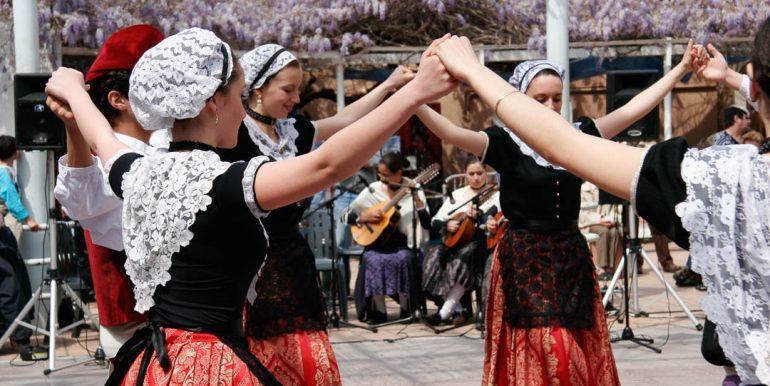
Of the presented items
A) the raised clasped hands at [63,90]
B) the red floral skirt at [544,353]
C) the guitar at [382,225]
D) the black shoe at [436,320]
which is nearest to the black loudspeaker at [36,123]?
the guitar at [382,225]

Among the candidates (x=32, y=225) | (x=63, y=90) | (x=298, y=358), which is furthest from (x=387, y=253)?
(x=63, y=90)

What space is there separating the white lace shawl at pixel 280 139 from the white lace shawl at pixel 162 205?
Result: 137 cm

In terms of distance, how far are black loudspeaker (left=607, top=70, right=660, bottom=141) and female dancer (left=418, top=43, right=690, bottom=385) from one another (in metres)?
3.43

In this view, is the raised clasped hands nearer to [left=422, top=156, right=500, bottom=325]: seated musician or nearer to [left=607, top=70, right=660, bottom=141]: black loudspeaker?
[left=607, top=70, right=660, bottom=141]: black loudspeaker

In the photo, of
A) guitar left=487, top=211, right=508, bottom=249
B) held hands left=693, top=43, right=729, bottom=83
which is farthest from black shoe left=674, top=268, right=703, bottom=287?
held hands left=693, top=43, right=729, bottom=83

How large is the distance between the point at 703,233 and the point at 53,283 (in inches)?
238

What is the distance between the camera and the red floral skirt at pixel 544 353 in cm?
411

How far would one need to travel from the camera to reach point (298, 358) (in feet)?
12.3

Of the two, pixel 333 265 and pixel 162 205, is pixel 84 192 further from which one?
pixel 333 265

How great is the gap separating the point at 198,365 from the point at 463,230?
20.6ft

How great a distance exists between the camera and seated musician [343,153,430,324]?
8758mm

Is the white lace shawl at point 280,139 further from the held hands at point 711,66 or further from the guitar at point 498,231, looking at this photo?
the guitar at point 498,231

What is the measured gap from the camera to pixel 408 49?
12992mm

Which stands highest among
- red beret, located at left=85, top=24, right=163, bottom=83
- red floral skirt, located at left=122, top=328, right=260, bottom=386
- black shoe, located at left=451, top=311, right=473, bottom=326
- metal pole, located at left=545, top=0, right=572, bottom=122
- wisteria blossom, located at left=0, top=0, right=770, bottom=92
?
wisteria blossom, located at left=0, top=0, right=770, bottom=92
